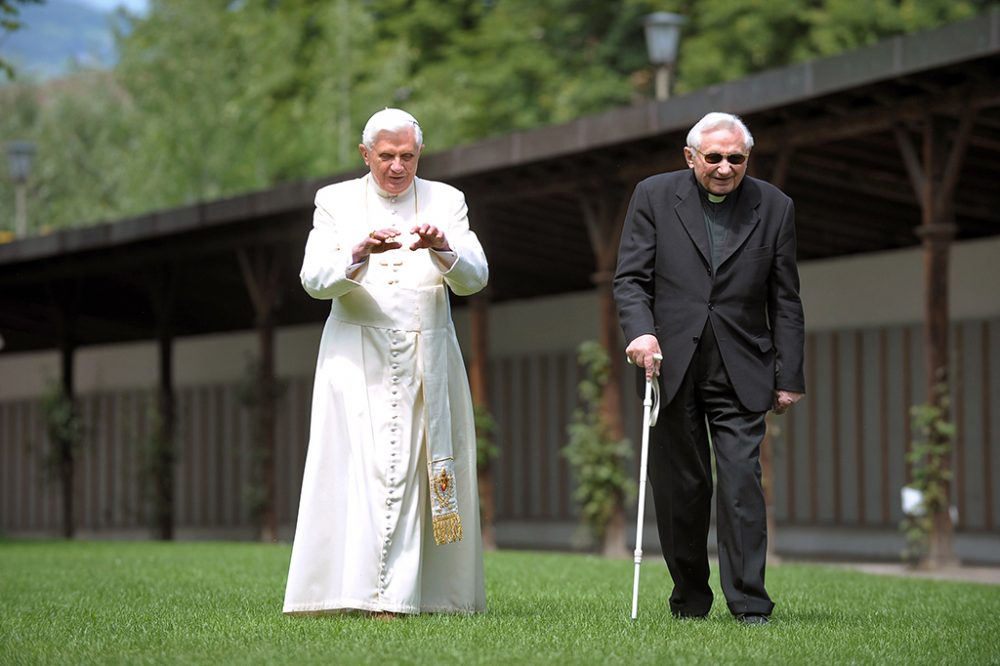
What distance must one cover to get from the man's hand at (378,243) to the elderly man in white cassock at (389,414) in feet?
0.22

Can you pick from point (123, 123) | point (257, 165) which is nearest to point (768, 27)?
point (257, 165)

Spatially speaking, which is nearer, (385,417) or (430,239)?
(430,239)

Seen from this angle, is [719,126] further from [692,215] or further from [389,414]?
[389,414]

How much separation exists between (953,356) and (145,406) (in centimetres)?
1319

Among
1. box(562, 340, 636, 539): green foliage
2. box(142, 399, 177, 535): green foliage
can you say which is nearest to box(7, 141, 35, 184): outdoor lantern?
box(142, 399, 177, 535): green foliage

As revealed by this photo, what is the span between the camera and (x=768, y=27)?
87.8 ft

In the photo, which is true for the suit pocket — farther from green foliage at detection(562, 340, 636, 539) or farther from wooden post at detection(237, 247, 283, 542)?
wooden post at detection(237, 247, 283, 542)

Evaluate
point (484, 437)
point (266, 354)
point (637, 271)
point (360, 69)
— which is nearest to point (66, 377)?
point (266, 354)

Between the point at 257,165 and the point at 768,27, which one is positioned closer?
the point at 768,27

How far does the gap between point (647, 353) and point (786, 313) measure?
52 centimetres

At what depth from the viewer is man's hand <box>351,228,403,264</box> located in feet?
19.6

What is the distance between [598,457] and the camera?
1442cm

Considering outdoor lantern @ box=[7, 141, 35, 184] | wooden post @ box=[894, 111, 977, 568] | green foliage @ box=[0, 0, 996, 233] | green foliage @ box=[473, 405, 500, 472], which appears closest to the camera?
wooden post @ box=[894, 111, 977, 568]

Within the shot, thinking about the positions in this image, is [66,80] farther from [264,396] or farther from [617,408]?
[617,408]
